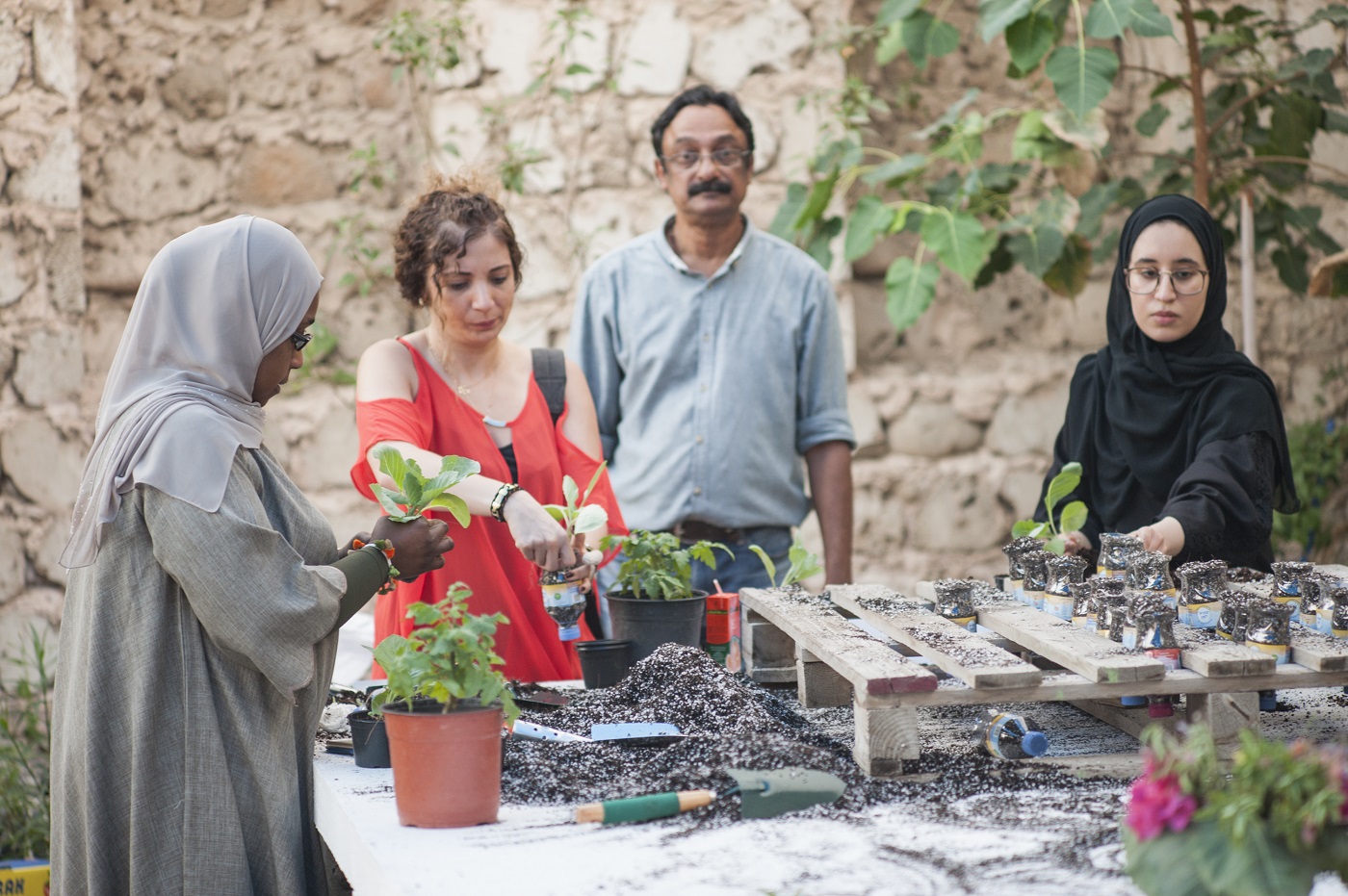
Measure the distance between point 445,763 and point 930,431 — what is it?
135 inches

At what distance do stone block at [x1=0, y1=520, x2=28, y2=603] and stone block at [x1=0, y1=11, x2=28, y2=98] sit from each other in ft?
4.43

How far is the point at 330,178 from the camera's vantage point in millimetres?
4668

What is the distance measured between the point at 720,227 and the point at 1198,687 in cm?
197

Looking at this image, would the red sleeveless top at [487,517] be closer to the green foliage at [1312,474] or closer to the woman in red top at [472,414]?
the woman in red top at [472,414]

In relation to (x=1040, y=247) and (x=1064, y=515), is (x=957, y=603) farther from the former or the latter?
(x=1040, y=247)

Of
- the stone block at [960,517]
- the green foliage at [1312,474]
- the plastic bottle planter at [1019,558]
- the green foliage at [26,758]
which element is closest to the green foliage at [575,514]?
the plastic bottle planter at [1019,558]

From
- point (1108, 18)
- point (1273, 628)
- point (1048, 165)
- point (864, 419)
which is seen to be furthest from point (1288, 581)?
point (864, 419)

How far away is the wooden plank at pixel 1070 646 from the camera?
1.74m

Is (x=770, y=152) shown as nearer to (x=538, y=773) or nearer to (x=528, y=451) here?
(x=528, y=451)

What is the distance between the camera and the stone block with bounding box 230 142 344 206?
4605 mm

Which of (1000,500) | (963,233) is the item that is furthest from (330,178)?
(1000,500)

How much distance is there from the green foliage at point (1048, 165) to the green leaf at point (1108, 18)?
122mm

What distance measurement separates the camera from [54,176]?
4.08 meters

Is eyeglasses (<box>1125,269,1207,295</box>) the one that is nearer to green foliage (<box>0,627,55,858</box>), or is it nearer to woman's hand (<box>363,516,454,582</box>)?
woman's hand (<box>363,516,454,582</box>)
